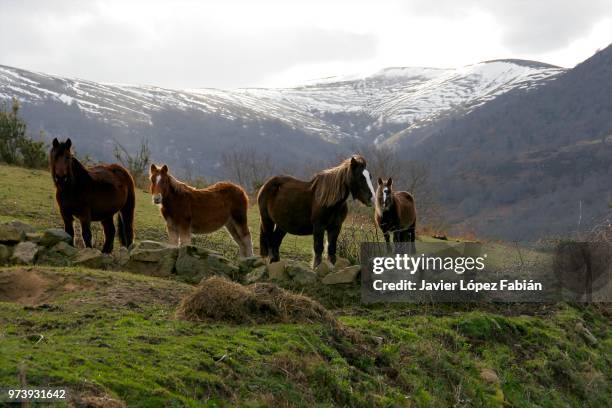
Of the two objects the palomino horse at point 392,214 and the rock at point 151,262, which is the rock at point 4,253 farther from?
the palomino horse at point 392,214

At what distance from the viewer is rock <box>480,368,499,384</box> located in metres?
10.5

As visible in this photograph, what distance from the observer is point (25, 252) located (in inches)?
500

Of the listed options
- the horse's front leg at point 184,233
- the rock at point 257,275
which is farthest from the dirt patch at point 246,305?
the horse's front leg at point 184,233

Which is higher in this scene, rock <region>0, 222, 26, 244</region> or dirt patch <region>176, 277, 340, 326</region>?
rock <region>0, 222, 26, 244</region>

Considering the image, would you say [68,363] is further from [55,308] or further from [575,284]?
[575,284]

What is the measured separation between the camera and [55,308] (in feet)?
31.6

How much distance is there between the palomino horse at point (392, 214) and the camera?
1630 centimetres

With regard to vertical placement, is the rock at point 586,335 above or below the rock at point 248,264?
below

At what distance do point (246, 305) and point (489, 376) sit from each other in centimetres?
379

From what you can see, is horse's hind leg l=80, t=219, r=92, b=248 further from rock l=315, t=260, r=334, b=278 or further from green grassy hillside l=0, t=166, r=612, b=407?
rock l=315, t=260, r=334, b=278

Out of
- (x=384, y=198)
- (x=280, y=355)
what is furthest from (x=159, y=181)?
(x=280, y=355)

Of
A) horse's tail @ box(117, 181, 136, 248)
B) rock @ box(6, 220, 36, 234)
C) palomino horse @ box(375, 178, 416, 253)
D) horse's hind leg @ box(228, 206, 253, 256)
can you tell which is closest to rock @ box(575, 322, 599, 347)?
palomino horse @ box(375, 178, 416, 253)

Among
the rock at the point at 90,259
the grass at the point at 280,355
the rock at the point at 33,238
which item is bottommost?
the grass at the point at 280,355

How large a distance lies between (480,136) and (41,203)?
161 m
